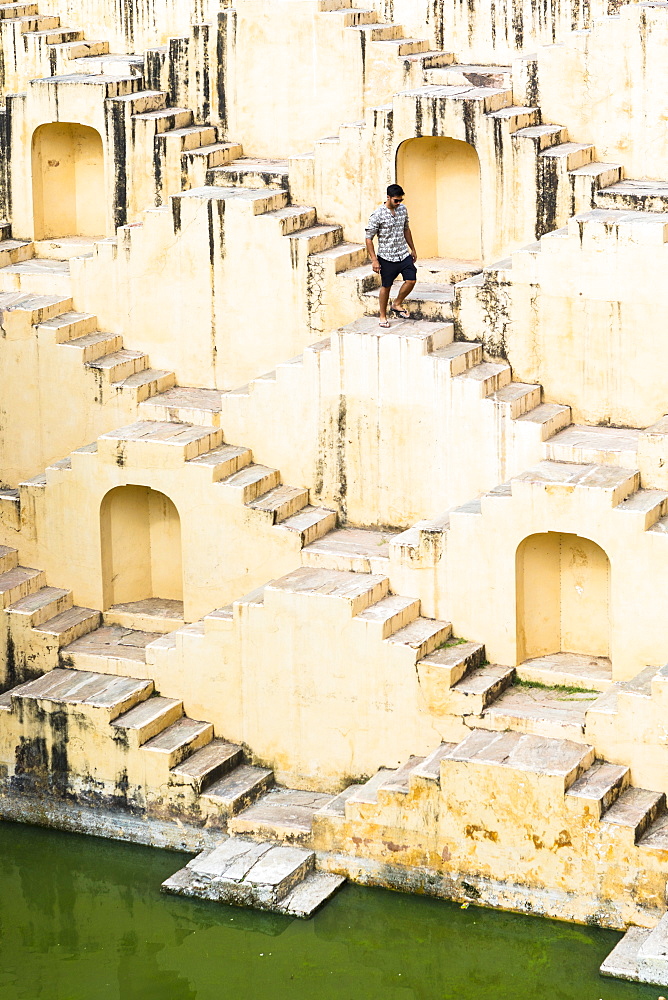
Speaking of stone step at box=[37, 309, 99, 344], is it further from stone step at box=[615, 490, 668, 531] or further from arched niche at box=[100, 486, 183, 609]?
stone step at box=[615, 490, 668, 531]

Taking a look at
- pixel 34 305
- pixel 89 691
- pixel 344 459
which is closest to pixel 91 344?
pixel 34 305

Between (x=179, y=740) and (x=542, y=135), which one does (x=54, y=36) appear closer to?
(x=542, y=135)

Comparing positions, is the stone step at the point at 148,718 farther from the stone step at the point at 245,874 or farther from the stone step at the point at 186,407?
the stone step at the point at 186,407

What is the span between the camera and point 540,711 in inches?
784

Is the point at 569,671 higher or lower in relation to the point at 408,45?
lower

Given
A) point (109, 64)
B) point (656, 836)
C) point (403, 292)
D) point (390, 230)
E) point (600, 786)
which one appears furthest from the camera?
point (109, 64)

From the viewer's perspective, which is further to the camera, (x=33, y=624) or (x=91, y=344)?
(x=91, y=344)

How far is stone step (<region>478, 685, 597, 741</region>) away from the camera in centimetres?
1959

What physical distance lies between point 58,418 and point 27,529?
1.32m

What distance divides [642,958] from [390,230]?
7806 millimetres

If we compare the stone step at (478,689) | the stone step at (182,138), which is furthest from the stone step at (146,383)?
the stone step at (478,689)

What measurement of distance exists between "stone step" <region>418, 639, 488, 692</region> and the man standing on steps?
3.49m

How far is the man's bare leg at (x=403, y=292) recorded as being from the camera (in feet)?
72.0

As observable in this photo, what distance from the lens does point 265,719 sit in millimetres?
21156
